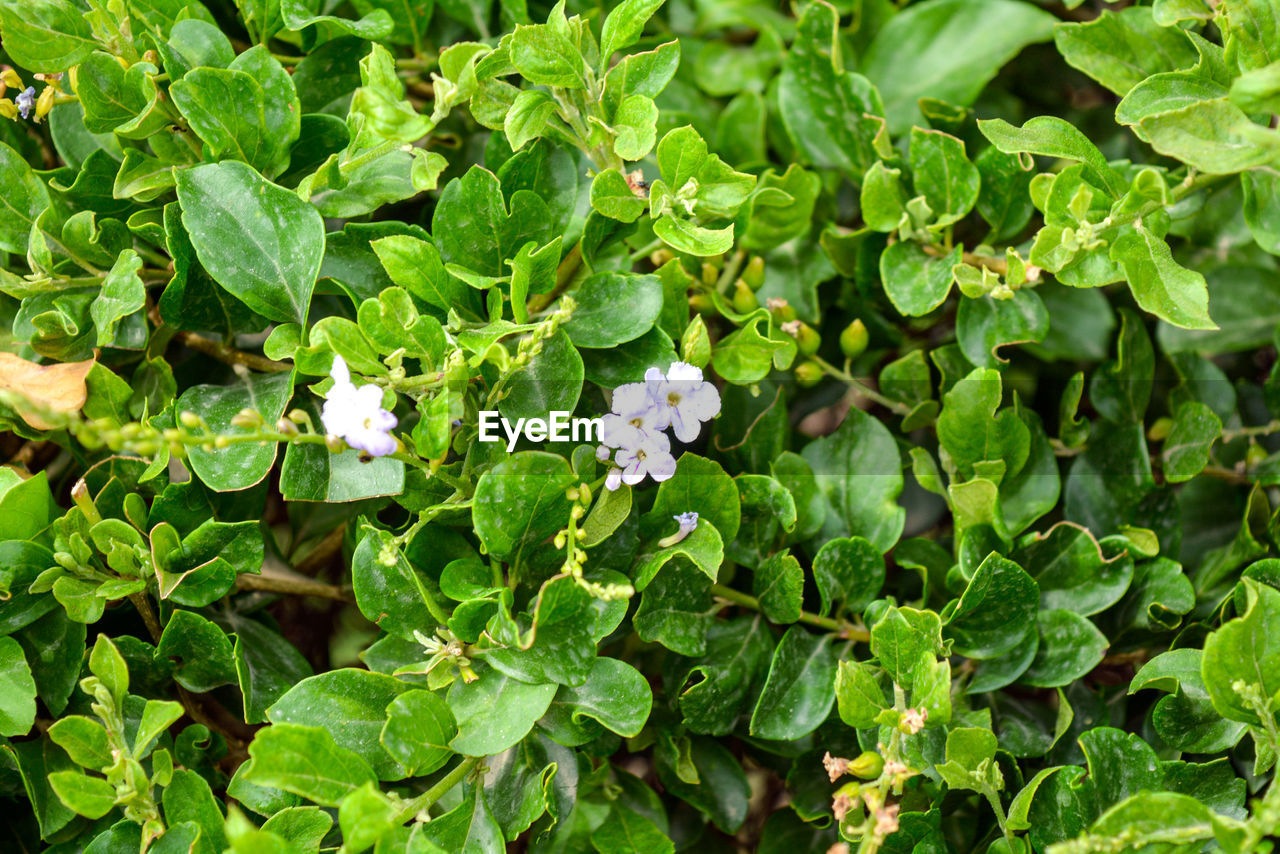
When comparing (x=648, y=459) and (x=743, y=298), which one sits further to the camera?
(x=743, y=298)

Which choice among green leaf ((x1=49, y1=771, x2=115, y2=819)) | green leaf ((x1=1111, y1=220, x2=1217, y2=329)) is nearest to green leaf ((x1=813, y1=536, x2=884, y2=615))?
green leaf ((x1=1111, y1=220, x2=1217, y2=329))

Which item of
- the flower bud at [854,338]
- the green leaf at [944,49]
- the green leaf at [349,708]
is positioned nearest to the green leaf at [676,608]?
the green leaf at [349,708]

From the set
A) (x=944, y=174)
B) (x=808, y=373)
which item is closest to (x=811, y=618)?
(x=808, y=373)

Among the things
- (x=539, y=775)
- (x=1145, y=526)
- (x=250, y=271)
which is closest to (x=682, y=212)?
(x=250, y=271)

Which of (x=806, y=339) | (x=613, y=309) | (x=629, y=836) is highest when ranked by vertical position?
(x=613, y=309)

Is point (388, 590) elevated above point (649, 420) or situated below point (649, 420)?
below

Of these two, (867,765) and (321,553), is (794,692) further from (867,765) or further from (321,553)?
(321,553)

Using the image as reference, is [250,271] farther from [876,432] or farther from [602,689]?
[876,432]
